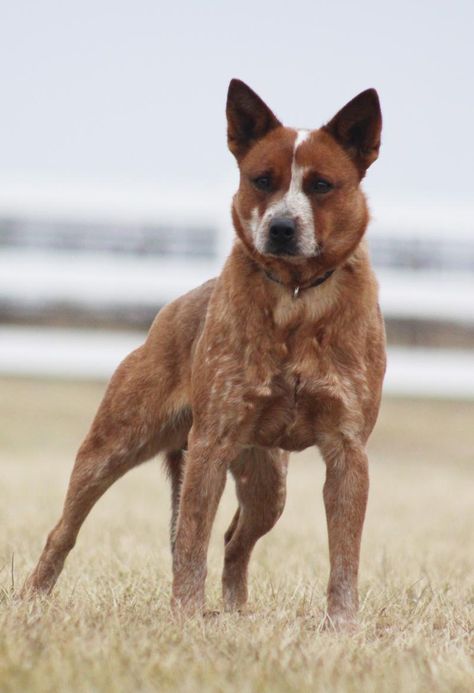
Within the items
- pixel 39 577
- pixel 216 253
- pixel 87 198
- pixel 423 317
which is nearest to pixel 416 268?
pixel 423 317

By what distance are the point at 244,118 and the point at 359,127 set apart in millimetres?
451

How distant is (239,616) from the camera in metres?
4.67

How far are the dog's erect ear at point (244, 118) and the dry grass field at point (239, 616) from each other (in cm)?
181

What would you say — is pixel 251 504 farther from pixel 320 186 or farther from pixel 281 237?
pixel 320 186

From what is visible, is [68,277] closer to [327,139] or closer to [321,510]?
[321,510]

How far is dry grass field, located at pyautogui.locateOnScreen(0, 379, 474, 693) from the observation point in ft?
11.2

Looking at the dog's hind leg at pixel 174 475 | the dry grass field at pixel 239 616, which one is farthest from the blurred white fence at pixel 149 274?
the dog's hind leg at pixel 174 475

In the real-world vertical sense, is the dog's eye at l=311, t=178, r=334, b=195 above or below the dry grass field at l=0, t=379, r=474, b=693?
above

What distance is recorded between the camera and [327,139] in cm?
488

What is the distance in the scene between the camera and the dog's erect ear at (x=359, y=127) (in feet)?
16.0

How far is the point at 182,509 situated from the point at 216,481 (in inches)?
6.6

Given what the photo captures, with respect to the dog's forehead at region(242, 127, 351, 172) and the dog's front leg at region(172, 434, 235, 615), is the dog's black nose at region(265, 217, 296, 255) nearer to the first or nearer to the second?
the dog's forehead at region(242, 127, 351, 172)

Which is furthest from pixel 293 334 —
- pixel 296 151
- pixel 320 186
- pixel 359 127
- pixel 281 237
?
pixel 359 127

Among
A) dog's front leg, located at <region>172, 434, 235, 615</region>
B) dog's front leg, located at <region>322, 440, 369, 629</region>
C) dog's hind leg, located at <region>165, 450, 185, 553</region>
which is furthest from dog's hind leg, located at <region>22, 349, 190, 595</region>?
dog's front leg, located at <region>322, 440, 369, 629</region>
